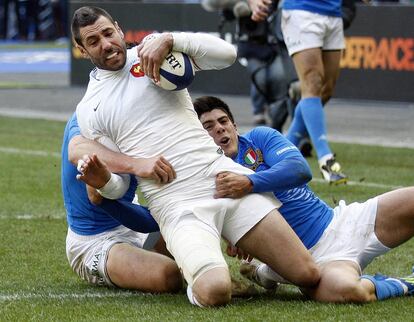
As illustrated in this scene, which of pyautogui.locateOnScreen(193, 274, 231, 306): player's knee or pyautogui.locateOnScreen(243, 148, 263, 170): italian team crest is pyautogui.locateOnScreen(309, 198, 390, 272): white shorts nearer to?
pyautogui.locateOnScreen(243, 148, 263, 170): italian team crest

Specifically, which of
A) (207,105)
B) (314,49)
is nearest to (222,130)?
(207,105)

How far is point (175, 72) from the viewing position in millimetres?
5797

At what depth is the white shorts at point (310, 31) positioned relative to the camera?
33.6 ft

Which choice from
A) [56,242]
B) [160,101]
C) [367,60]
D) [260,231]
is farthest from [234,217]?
[367,60]

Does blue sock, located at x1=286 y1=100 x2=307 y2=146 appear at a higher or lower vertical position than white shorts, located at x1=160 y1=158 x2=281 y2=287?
lower

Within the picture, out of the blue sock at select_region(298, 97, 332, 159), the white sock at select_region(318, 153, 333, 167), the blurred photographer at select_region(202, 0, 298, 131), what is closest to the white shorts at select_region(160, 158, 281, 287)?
the white sock at select_region(318, 153, 333, 167)

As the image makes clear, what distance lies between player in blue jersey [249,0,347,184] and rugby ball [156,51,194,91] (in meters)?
4.31

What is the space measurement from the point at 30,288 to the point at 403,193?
71.5 inches

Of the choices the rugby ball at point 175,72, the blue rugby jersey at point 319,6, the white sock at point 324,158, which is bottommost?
the white sock at point 324,158

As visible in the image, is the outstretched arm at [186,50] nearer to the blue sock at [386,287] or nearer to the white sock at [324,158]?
the blue sock at [386,287]

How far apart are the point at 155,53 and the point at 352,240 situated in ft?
4.07

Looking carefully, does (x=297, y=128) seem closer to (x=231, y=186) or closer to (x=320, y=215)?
(x=320, y=215)

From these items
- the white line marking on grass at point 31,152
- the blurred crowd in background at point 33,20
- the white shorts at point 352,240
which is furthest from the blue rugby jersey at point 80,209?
the blurred crowd in background at point 33,20

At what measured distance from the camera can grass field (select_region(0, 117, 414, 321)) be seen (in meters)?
5.46
